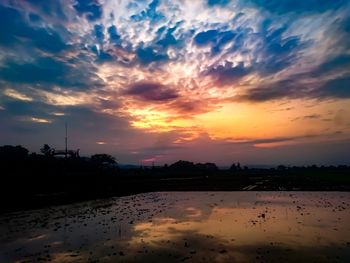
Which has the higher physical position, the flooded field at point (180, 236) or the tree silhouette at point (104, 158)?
the tree silhouette at point (104, 158)

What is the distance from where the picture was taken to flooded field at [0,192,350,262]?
1666 cm

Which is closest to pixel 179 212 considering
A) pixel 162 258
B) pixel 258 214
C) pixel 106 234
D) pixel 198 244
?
pixel 258 214

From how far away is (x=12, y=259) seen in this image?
16.5 m

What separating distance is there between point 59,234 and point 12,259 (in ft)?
19.8

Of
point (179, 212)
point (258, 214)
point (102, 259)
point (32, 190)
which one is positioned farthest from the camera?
point (32, 190)

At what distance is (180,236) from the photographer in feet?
70.3

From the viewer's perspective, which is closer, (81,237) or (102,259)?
(102,259)

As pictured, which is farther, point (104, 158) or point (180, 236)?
point (104, 158)

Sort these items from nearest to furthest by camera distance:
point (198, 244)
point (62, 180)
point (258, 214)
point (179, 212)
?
point (198, 244), point (258, 214), point (179, 212), point (62, 180)

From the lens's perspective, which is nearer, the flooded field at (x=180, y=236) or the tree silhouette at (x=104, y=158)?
the flooded field at (x=180, y=236)

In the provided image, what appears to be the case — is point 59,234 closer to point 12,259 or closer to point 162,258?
point 12,259

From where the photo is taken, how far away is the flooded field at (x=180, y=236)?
16.7m

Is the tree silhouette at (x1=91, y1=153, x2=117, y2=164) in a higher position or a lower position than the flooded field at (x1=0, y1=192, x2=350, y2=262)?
higher

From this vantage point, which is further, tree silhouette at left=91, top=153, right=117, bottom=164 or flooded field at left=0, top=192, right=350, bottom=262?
tree silhouette at left=91, top=153, right=117, bottom=164
